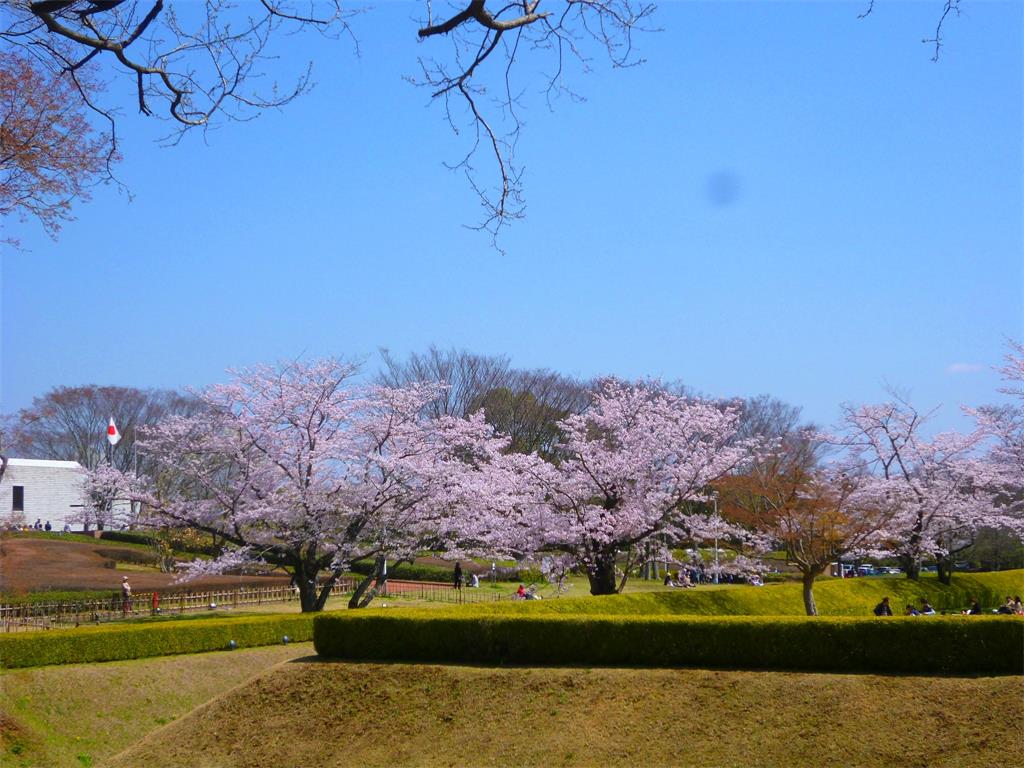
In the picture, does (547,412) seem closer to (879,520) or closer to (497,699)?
(879,520)

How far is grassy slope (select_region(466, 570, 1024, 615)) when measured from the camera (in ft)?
64.8

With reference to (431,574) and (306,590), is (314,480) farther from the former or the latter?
(431,574)

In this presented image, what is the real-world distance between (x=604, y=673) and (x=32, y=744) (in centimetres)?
911

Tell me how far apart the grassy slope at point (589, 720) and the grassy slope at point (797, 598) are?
3364 millimetres

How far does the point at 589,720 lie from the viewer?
12.4 metres

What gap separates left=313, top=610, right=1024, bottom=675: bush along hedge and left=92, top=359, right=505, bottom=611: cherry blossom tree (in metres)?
9.15

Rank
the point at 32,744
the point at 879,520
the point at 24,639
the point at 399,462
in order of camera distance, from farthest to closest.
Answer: the point at 879,520 < the point at 399,462 < the point at 24,639 < the point at 32,744

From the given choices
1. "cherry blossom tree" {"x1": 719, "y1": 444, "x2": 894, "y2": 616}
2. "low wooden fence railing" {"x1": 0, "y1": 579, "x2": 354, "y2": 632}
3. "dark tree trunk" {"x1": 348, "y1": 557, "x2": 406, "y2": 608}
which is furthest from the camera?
"cherry blossom tree" {"x1": 719, "y1": 444, "x2": 894, "y2": 616}

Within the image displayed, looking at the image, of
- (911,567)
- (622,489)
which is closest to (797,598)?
(622,489)

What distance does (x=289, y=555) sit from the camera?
2536 cm

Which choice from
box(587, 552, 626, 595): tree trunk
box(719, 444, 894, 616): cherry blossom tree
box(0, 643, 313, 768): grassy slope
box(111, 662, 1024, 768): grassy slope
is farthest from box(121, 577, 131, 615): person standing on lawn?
box(719, 444, 894, 616): cherry blossom tree

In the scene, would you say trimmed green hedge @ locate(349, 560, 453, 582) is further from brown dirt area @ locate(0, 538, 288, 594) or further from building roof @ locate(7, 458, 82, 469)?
building roof @ locate(7, 458, 82, 469)

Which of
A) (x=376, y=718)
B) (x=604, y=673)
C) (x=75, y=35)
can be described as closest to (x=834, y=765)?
(x=604, y=673)

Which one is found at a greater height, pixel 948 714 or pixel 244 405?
pixel 244 405
